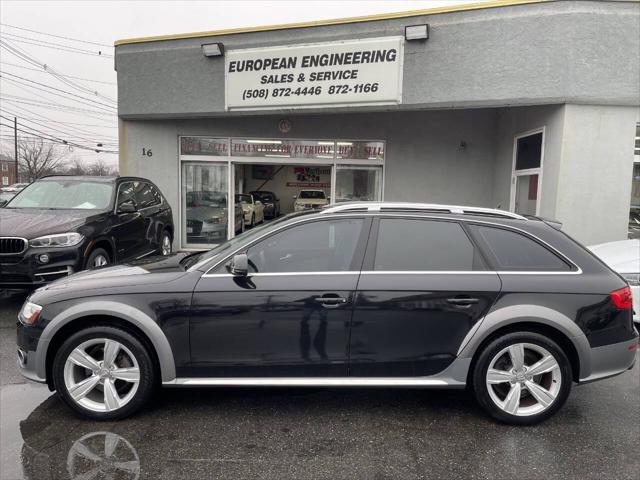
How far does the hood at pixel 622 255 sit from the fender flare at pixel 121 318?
4841mm

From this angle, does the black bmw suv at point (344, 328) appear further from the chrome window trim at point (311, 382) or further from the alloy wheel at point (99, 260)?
the alloy wheel at point (99, 260)

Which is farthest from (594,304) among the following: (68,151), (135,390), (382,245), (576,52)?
(68,151)

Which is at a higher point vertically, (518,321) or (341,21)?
(341,21)

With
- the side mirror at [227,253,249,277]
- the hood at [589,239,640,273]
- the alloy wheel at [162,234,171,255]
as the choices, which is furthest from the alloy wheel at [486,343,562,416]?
the alloy wheel at [162,234,171,255]

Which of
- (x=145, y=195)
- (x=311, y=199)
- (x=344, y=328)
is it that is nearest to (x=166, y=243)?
(x=145, y=195)

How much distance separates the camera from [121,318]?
3.33 meters

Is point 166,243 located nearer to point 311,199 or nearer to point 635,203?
point 635,203

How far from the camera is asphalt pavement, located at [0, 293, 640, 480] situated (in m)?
2.86

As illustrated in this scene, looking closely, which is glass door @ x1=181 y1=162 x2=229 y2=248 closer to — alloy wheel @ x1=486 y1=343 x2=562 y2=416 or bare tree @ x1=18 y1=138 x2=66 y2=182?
alloy wheel @ x1=486 y1=343 x2=562 y2=416

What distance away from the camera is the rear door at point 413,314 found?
3.33 metres

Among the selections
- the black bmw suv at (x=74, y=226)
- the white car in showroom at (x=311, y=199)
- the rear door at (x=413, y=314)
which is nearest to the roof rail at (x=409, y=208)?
the rear door at (x=413, y=314)

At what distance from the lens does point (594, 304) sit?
338 centimetres

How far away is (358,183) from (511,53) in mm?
4384

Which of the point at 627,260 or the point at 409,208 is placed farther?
the point at 627,260
